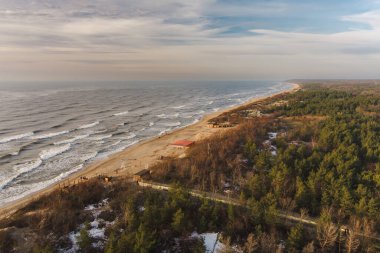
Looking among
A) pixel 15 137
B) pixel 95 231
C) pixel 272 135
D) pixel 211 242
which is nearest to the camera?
pixel 211 242

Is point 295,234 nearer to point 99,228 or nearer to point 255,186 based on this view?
point 255,186

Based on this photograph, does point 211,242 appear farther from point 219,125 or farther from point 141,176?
point 219,125

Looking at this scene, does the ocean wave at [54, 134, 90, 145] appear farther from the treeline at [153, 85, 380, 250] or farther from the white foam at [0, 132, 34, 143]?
the treeline at [153, 85, 380, 250]

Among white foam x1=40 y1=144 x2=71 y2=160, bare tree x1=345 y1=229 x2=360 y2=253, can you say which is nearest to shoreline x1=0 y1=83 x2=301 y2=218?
white foam x1=40 y1=144 x2=71 y2=160

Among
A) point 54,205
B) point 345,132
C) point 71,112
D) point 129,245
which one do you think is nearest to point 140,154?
point 54,205

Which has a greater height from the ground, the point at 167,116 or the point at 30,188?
the point at 167,116

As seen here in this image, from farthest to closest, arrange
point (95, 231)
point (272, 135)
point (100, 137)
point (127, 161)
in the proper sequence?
point (100, 137)
point (272, 135)
point (127, 161)
point (95, 231)

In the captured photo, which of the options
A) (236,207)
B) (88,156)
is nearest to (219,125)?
(88,156)
